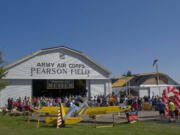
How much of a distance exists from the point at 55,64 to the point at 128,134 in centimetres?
1992

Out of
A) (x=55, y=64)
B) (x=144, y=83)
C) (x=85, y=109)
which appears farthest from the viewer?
(x=144, y=83)

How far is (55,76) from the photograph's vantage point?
2783 cm

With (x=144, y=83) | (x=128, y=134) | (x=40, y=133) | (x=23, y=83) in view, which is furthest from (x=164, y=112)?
(x=144, y=83)

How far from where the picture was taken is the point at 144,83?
38156 millimetres

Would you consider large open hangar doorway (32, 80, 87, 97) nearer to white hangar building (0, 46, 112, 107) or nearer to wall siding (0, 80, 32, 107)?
white hangar building (0, 46, 112, 107)

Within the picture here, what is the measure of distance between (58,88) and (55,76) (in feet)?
6.31

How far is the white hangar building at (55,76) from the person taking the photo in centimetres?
2569

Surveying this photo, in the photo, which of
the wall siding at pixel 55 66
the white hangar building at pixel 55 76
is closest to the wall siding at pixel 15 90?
the white hangar building at pixel 55 76

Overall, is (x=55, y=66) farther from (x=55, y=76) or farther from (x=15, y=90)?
(x=15, y=90)

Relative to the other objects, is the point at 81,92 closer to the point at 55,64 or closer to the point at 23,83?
the point at 55,64

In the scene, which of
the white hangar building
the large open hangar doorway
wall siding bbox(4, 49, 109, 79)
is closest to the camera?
the white hangar building

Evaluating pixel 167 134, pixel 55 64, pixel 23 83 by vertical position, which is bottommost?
pixel 167 134

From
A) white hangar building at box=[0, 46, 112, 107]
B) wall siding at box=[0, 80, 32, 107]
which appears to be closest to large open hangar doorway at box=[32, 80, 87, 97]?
white hangar building at box=[0, 46, 112, 107]

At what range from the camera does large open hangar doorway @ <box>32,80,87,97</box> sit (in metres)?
28.0
